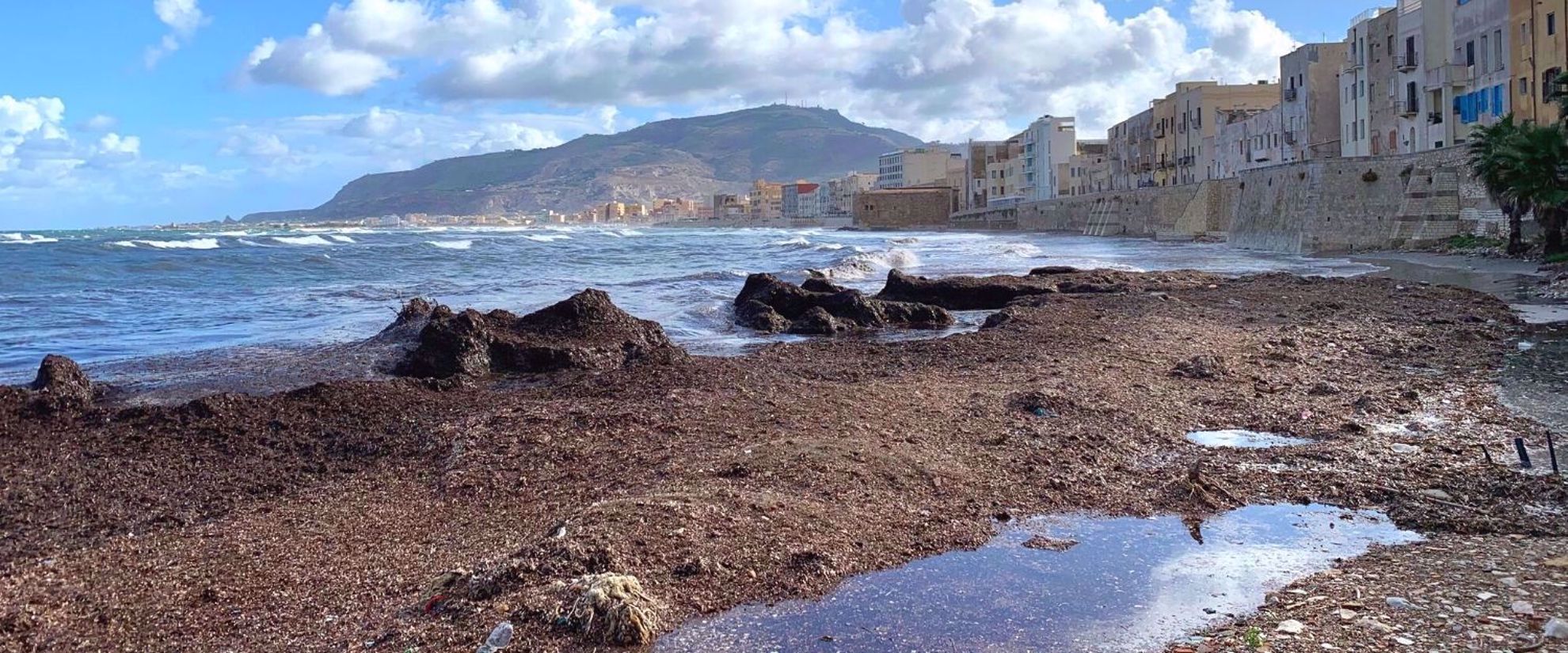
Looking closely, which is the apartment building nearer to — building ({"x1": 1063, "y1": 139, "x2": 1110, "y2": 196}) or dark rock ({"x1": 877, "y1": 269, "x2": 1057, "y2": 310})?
building ({"x1": 1063, "y1": 139, "x2": 1110, "y2": 196})

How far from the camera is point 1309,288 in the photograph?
22500mm

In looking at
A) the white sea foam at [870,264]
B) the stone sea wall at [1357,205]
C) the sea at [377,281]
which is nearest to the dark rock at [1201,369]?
the sea at [377,281]

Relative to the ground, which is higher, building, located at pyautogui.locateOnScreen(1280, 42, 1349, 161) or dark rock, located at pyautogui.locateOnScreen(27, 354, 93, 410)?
building, located at pyautogui.locateOnScreen(1280, 42, 1349, 161)

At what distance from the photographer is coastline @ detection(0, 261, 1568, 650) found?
5.49m

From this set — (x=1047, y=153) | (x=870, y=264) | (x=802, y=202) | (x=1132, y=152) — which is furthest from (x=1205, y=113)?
(x=802, y=202)

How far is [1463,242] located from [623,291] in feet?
73.2

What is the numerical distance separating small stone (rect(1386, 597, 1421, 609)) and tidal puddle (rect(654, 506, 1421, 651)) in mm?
507

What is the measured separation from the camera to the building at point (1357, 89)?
4694cm

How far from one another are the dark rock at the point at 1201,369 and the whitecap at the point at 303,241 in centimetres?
7823

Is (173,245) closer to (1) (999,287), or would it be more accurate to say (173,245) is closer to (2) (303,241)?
(2) (303,241)

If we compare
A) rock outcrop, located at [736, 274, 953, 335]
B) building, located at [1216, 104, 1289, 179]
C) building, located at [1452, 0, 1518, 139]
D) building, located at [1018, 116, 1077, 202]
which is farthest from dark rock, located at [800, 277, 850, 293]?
building, located at [1018, 116, 1077, 202]

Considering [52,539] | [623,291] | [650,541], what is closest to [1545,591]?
[650,541]

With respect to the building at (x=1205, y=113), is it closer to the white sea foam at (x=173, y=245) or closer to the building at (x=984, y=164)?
the building at (x=984, y=164)

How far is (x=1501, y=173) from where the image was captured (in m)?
26.1
